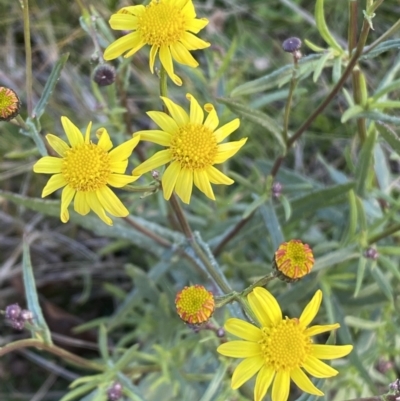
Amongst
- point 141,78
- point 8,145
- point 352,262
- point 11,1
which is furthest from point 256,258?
point 11,1

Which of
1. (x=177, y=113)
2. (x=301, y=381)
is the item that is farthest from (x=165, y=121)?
(x=301, y=381)

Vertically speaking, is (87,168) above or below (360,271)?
above

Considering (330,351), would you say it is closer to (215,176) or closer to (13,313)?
(215,176)

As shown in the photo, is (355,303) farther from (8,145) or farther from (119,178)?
(8,145)

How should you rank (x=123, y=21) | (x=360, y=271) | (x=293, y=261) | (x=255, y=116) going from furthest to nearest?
(x=360, y=271), (x=255, y=116), (x=123, y=21), (x=293, y=261)

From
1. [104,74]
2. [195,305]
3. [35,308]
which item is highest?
[104,74]

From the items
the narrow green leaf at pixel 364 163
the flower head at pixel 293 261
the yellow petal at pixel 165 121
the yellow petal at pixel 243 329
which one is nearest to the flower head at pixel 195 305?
the yellow petal at pixel 243 329

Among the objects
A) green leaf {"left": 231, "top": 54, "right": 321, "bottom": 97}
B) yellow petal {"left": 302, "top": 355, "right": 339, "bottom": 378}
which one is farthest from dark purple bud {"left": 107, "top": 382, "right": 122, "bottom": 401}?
green leaf {"left": 231, "top": 54, "right": 321, "bottom": 97}
